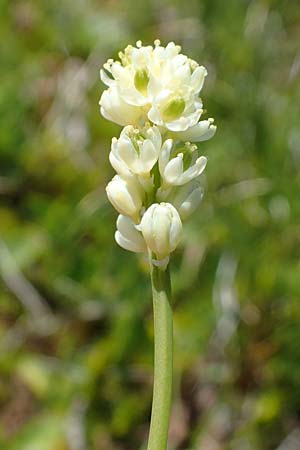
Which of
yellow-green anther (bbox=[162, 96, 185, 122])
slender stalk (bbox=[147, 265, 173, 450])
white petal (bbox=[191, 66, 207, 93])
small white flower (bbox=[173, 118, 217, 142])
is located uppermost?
white petal (bbox=[191, 66, 207, 93])

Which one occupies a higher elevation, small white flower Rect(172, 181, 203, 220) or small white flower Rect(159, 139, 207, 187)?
small white flower Rect(159, 139, 207, 187)

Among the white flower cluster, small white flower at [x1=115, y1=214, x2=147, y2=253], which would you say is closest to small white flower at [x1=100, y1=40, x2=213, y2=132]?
the white flower cluster

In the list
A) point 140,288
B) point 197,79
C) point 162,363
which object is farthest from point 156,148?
point 140,288

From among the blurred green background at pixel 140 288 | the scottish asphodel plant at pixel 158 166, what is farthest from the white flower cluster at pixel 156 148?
the blurred green background at pixel 140 288

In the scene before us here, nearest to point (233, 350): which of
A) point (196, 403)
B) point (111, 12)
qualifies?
point (196, 403)

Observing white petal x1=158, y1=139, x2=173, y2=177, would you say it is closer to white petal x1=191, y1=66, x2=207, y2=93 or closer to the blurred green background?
white petal x1=191, y1=66, x2=207, y2=93

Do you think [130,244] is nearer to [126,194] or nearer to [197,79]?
[126,194]

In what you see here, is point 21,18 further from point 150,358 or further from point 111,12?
point 150,358

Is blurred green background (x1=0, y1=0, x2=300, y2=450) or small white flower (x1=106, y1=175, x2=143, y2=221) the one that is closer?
small white flower (x1=106, y1=175, x2=143, y2=221)
